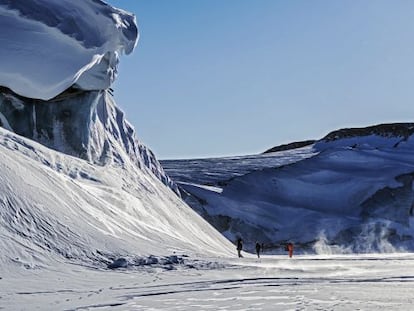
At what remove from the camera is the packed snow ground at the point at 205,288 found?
38.0 feet

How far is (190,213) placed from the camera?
1202 inches

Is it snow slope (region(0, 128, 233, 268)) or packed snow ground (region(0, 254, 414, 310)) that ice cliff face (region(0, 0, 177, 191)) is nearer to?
snow slope (region(0, 128, 233, 268))

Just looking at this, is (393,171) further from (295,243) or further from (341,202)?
(295,243)

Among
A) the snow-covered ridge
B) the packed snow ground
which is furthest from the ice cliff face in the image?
the packed snow ground

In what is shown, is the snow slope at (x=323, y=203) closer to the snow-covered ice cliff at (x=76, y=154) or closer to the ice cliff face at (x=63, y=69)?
the snow-covered ice cliff at (x=76, y=154)

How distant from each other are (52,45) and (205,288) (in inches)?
630

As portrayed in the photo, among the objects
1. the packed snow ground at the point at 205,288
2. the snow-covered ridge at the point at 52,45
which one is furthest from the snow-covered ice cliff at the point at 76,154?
the packed snow ground at the point at 205,288

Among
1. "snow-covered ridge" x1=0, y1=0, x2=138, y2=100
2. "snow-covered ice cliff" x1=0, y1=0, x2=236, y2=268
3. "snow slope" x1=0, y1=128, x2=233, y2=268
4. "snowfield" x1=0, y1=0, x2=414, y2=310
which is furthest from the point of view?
"snow-covered ridge" x1=0, y1=0, x2=138, y2=100

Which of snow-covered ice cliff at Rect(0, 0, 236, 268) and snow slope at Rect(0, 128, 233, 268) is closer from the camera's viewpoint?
snow slope at Rect(0, 128, 233, 268)

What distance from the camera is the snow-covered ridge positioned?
25703 mm

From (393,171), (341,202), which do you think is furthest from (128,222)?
(393,171)

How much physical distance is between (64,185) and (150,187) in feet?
27.0

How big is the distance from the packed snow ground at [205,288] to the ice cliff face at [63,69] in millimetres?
11113

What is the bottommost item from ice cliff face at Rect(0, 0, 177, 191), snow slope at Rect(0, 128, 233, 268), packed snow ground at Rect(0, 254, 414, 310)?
packed snow ground at Rect(0, 254, 414, 310)
